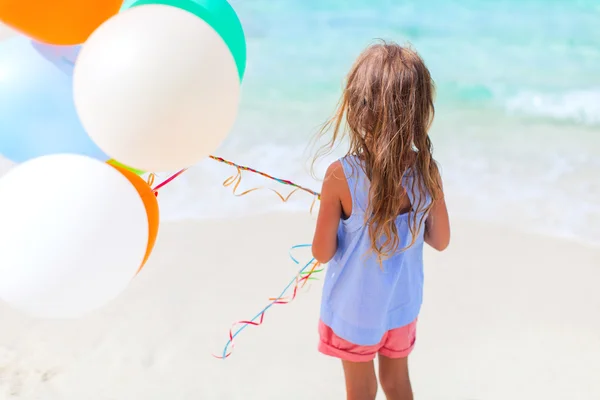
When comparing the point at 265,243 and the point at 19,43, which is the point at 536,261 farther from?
the point at 19,43

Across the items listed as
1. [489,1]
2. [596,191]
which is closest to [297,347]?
[596,191]

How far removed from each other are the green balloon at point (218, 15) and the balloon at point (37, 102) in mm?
258

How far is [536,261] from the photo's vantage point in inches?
128

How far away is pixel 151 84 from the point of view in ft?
4.49

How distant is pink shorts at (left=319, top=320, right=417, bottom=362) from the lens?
6.01 feet

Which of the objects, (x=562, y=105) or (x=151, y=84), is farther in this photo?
(x=562, y=105)

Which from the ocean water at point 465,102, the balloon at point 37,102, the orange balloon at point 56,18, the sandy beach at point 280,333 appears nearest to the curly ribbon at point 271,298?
the sandy beach at point 280,333

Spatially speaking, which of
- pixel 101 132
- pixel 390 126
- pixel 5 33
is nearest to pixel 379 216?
pixel 390 126

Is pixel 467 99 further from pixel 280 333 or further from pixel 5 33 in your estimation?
pixel 5 33

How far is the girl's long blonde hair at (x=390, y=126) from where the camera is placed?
156cm

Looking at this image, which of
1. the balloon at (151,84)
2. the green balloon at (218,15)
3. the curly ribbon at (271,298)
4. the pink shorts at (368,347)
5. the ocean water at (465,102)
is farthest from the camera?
the ocean water at (465,102)

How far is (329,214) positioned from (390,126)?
0.28 m

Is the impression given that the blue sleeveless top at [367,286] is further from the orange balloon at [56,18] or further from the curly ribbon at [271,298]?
the orange balloon at [56,18]

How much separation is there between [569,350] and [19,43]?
233cm
